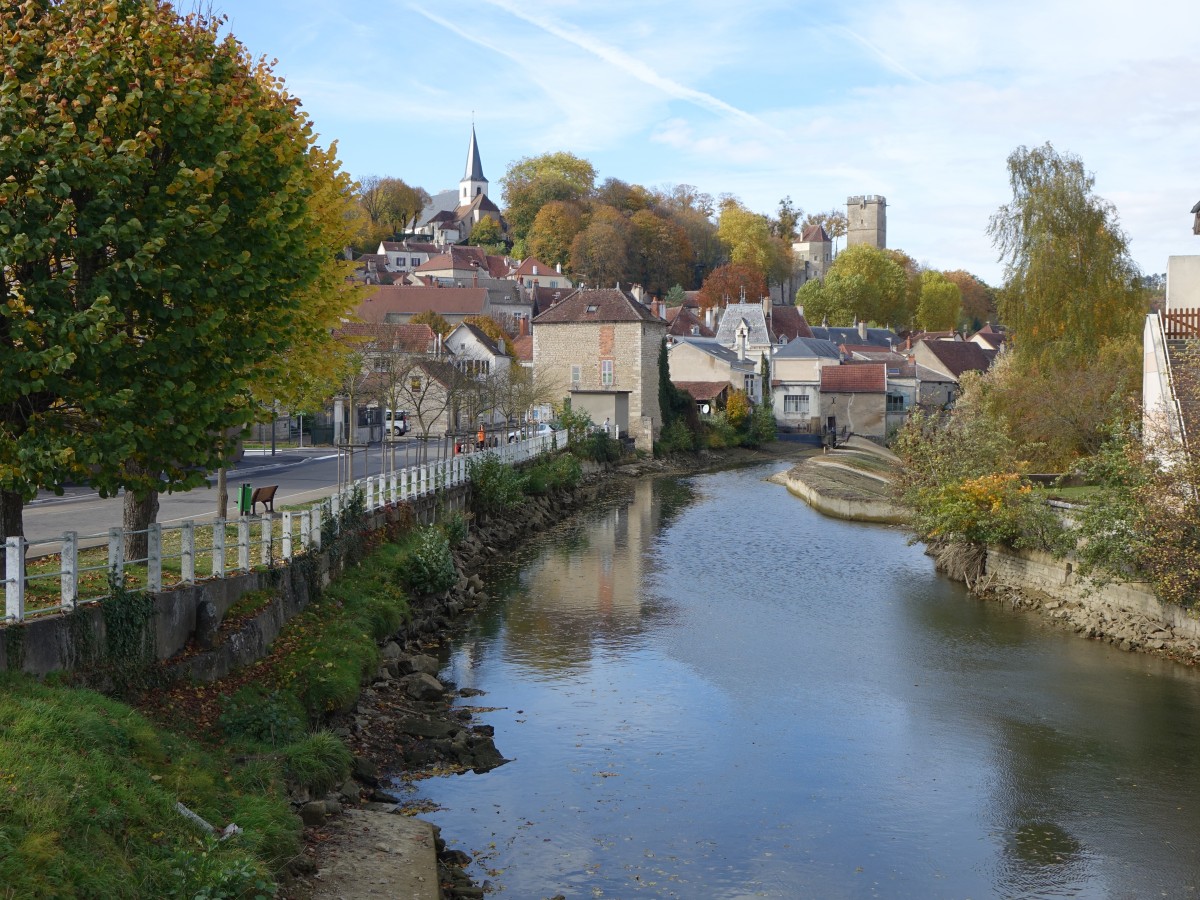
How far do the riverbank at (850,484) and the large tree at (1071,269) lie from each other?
7.57 m

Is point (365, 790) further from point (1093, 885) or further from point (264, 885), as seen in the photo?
point (1093, 885)

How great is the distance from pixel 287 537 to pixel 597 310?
148 feet

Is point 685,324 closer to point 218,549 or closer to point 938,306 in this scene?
point 938,306

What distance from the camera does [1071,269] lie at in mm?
39844

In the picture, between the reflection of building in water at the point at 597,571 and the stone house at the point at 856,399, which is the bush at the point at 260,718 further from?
the stone house at the point at 856,399

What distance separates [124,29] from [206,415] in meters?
4.68

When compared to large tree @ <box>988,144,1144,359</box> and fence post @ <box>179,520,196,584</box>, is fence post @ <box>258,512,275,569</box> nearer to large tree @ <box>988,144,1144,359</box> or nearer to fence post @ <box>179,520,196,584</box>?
fence post @ <box>179,520,196,584</box>

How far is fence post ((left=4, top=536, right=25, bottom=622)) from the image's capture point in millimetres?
11984

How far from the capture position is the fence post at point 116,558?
13.7 metres

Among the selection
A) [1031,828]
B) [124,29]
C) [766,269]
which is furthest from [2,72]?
[766,269]

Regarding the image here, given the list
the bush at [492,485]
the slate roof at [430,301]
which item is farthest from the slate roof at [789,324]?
the bush at [492,485]

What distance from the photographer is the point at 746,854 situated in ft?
44.9

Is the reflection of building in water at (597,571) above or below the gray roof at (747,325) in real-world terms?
below

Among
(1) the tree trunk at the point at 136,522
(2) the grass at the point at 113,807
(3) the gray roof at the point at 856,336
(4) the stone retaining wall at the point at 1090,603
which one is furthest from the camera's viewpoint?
(3) the gray roof at the point at 856,336
